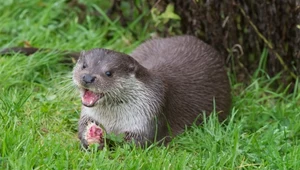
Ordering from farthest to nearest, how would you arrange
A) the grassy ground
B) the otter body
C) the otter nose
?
1. the otter body
2. the otter nose
3. the grassy ground

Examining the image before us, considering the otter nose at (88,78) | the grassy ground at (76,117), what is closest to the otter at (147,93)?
the otter nose at (88,78)

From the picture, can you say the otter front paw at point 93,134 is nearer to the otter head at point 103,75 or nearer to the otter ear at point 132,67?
the otter head at point 103,75

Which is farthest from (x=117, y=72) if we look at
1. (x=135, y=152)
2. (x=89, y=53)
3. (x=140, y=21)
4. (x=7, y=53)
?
(x=140, y=21)

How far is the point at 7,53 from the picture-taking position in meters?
5.11

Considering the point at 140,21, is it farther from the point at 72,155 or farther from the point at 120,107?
the point at 72,155

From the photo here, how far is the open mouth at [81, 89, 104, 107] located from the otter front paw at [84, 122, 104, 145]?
165mm

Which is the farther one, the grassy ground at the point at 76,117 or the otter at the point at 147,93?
the otter at the point at 147,93

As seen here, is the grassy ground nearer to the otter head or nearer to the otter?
the otter

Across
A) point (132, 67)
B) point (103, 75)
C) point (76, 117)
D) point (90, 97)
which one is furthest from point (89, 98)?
point (76, 117)

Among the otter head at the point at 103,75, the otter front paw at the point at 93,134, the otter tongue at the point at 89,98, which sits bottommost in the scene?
the otter front paw at the point at 93,134

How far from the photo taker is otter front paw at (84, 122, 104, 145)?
410cm

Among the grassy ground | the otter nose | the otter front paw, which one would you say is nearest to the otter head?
the otter nose

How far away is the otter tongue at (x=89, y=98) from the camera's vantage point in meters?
4.06

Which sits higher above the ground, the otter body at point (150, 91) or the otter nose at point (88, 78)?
the otter nose at point (88, 78)
